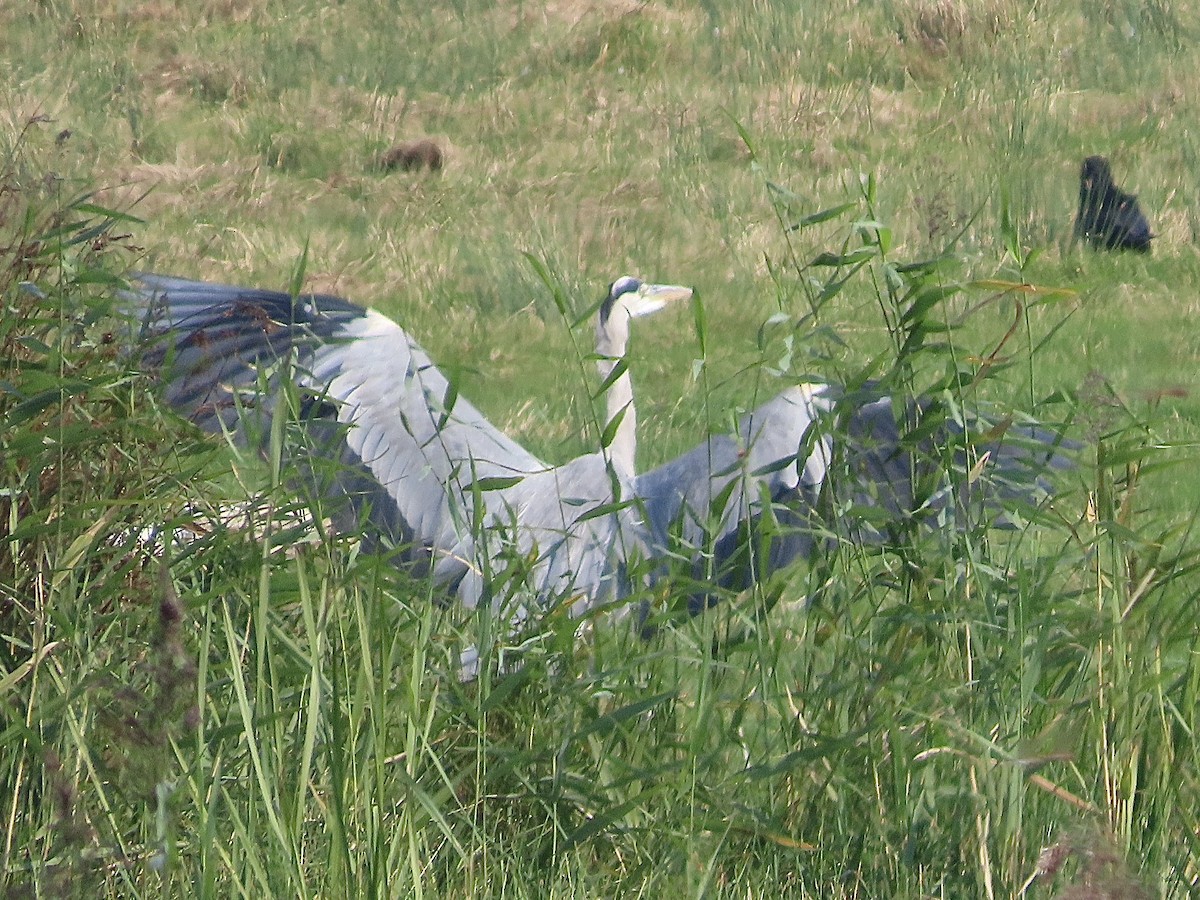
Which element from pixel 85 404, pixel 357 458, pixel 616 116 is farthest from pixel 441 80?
pixel 85 404

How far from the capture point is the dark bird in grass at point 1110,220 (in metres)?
7.56

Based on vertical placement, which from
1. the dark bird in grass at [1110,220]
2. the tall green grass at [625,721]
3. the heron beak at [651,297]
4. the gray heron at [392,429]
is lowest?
the dark bird in grass at [1110,220]

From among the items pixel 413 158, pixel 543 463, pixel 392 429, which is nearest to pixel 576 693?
pixel 543 463

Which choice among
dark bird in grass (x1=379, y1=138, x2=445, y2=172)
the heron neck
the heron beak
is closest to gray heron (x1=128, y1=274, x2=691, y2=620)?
the heron neck

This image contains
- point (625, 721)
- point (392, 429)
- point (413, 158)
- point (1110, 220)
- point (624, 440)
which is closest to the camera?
point (625, 721)

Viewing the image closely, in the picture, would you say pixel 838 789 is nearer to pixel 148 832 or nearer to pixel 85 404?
pixel 148 832

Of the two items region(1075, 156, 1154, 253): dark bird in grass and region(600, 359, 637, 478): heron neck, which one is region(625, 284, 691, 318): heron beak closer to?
region(600, 359, 637, 478): heron neck

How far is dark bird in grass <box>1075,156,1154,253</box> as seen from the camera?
756cm

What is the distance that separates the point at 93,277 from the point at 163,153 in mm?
6882

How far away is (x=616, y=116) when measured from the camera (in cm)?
988

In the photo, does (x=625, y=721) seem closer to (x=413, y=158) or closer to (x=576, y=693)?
(x=576, y=693)

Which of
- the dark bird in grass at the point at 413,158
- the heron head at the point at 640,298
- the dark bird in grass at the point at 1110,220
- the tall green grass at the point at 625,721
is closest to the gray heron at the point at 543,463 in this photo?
the tall green grass at the point at 625,721

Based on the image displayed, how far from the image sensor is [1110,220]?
7.57 metres

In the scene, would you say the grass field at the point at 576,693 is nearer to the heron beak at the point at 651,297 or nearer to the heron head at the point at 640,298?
the heron head at the point at 640,298
